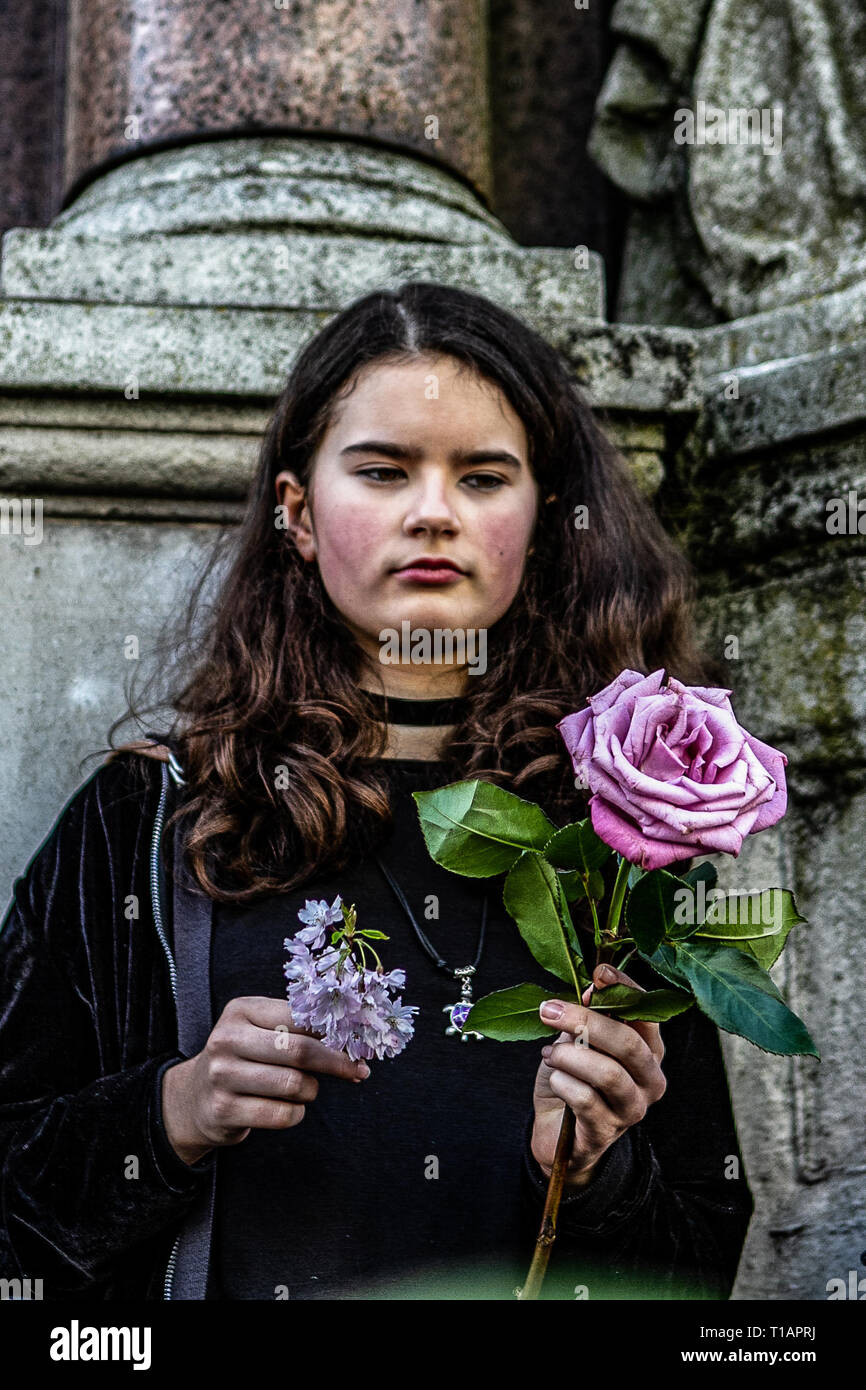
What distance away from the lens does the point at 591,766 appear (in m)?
1.19

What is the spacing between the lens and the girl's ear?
2004mm

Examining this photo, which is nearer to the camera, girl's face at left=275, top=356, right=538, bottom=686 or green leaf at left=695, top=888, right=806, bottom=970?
green leaf at left=695, top=888, right=806, bottom=970

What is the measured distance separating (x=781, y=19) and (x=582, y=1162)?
1738 mm

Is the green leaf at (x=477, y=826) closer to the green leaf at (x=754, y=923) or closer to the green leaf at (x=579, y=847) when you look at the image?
Result: the green leaf at (x=579, y=847)

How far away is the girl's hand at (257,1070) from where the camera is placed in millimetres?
1432

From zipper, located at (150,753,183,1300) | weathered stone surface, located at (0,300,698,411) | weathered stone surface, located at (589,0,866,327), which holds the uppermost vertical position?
weathered stone surface, located at (589,0,866,327)

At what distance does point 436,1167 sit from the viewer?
5.54 feet

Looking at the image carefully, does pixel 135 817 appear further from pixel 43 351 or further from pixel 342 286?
pixel 342 286

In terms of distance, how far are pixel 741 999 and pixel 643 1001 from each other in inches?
3.5

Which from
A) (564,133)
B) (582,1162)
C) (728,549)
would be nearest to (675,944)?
(582,1162)

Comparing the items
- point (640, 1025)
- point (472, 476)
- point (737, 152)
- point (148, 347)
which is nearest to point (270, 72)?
point (148, 347)

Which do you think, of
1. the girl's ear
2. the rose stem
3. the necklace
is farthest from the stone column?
the rose stem

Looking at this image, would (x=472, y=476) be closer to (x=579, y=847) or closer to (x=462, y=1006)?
(x=462, y=1006)

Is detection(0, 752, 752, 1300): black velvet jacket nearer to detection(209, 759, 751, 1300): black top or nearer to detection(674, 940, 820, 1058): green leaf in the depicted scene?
detection(209, 759, 751, 1300): black top
